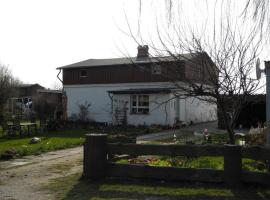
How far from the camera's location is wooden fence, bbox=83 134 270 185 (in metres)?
8.30

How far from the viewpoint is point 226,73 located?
10.2 metres

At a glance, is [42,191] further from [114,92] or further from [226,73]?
[114,92]

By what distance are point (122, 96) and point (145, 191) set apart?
1016 inches

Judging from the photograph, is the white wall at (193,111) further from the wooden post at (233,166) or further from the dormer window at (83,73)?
the wooden post at (233,166)

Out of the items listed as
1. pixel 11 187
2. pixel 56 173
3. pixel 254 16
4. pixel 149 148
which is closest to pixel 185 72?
pixel 149 148

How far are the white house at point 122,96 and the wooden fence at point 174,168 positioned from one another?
1925 centimetres

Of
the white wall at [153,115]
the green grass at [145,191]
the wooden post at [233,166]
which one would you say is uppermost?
the white wall at [153,115]

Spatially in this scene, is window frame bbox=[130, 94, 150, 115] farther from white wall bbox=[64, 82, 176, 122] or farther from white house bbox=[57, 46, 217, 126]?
white wall bbox=[64, 82, 176, 122]

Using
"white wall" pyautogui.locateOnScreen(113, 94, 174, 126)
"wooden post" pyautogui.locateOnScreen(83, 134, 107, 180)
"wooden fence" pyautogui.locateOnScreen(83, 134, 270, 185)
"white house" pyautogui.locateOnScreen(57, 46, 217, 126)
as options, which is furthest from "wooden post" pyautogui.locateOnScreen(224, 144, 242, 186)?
"white wall" pyautogui.locateOnScreen(113, 94, 174, 126)

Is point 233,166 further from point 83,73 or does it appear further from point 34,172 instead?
point 83,73

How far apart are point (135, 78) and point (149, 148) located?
26.2 m

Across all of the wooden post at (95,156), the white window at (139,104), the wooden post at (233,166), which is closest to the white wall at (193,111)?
the white window at (139,104)

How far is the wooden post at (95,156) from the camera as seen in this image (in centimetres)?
930

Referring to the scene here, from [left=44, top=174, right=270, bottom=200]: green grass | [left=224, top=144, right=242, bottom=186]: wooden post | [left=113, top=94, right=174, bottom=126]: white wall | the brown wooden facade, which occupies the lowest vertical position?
[left=44, top=174, right=270, bottom=200]: green grass
